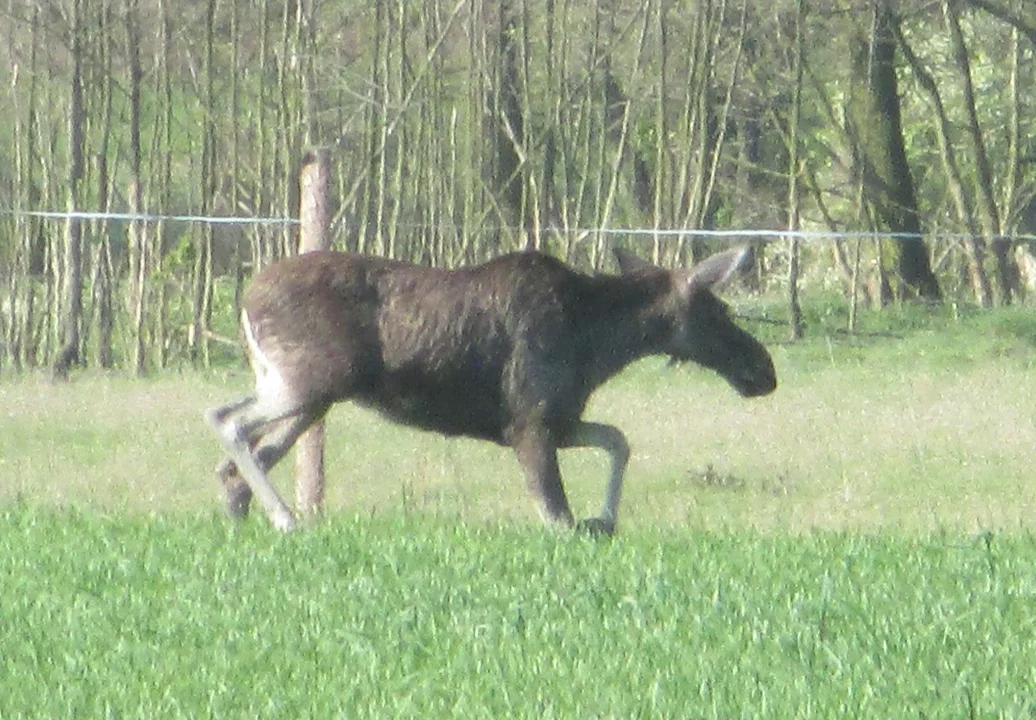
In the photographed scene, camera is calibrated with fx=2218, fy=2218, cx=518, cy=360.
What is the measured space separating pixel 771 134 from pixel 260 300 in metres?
21.3

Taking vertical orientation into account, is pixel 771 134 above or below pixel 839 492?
above

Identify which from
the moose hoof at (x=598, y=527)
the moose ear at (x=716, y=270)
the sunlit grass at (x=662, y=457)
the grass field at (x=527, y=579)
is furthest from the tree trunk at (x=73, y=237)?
the moose hoof at (x=598, y=527)

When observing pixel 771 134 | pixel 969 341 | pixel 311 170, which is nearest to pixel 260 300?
pixel 311 170

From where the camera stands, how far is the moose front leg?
334 inches

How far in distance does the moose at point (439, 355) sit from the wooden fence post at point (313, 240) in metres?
0.63

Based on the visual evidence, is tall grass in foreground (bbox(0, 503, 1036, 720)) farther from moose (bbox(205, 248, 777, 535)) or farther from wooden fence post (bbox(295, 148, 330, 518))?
wooden fence post (bbox(295, 148, 330, 518))

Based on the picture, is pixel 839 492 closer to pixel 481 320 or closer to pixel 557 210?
pixel 481 320

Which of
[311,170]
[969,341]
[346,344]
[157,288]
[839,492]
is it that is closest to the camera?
[346,344]

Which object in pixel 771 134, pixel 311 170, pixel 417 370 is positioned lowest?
pixel 417 370

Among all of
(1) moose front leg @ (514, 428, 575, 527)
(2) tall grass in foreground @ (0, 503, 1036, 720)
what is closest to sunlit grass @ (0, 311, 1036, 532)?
(1) moose front leg @ (514, 428, 575, 527)

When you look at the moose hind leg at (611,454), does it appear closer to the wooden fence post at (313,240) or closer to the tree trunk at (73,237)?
the wooden fence post at (313,240)

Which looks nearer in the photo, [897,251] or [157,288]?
[157,288]

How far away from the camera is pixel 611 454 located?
28.5ft

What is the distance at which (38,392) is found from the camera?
14.2m
